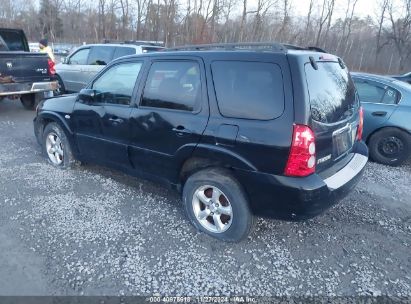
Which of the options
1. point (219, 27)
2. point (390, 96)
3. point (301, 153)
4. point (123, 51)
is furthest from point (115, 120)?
point (219, 27)

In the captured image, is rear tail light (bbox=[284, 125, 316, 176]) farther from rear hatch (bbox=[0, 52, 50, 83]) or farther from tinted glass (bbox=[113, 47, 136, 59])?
rear hatch (bbox=[0, 52, 50, 83])

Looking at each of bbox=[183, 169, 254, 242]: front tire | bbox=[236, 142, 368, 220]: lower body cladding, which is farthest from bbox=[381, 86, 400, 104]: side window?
bbox=[183, 169, 254, 242]: front tire

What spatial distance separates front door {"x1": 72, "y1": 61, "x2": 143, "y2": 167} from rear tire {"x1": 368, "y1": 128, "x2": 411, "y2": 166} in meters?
4.12

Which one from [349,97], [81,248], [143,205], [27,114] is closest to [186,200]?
[143,205]

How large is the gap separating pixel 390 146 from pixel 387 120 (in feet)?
1.47

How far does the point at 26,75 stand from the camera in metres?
7.51

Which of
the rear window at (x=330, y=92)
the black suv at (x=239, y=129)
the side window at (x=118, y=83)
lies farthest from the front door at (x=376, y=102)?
the side window at (x=118, y=83)

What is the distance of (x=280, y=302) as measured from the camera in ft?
7.78

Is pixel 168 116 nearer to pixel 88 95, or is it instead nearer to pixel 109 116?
pixel 109 116

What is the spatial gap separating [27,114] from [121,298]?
754 cm

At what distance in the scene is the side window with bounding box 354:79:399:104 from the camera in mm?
5250

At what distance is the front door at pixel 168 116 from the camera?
300 cm

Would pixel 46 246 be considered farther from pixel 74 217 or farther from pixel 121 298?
pixel 121 298

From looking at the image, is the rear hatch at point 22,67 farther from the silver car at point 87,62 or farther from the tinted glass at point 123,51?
the tinted glass at point 123,51
